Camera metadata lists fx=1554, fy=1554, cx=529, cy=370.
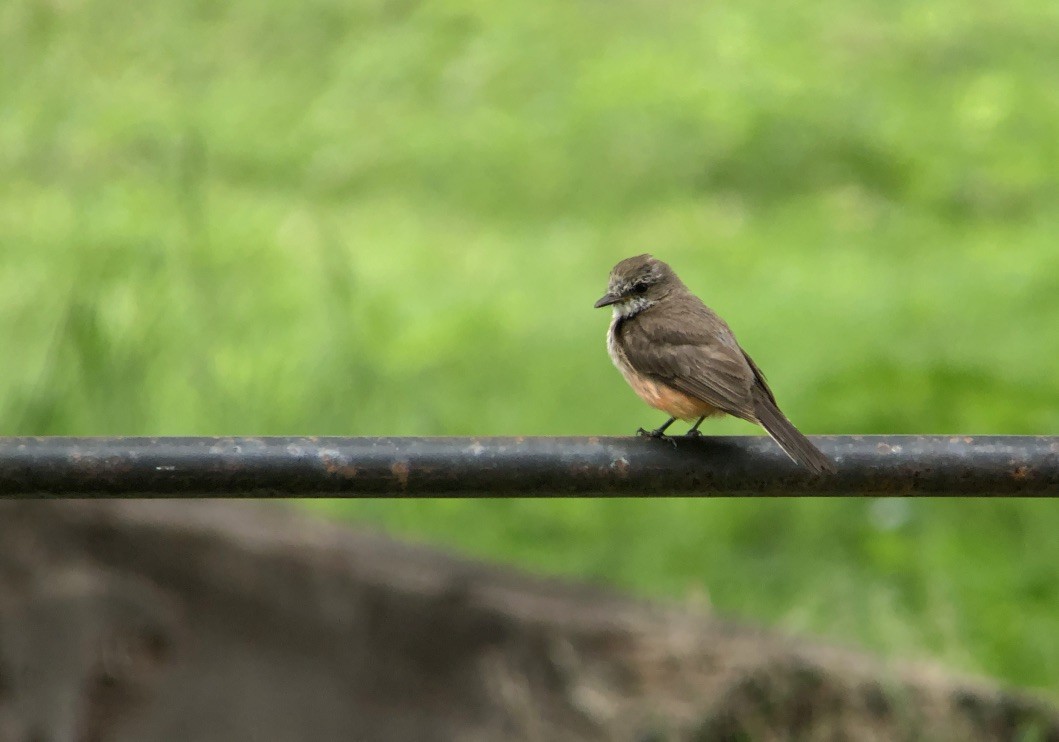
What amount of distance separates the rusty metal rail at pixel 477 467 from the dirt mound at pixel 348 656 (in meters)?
2.09

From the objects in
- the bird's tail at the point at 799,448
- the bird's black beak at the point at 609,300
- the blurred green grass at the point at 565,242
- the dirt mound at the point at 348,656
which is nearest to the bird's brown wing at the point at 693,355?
the bird's black beak at the point at 609,300

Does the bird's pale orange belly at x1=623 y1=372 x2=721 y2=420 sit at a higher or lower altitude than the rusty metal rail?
lower

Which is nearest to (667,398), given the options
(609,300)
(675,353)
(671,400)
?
(671,400)

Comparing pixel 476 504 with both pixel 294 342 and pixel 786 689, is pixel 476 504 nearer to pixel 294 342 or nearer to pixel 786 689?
pixel 294 342

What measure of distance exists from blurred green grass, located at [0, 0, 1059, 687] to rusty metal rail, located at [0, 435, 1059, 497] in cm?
277

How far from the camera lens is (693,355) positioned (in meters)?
4.29

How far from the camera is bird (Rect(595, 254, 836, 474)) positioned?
4.13 metres

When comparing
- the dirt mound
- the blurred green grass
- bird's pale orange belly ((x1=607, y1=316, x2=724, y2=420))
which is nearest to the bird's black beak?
bird's pale orange belly ((x1=607, y1=316, x2=724, y2=420))

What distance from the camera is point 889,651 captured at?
5.68 metres

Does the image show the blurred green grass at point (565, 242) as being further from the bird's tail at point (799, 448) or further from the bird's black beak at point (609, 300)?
the bird's tail at point (799, 448)

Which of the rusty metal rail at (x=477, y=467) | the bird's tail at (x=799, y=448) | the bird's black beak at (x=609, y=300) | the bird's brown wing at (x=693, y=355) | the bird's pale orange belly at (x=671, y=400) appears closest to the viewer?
the rusty metal rail at (x=477, y=467)

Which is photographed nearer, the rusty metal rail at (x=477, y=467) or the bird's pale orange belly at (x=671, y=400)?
the rusty metal rail at (x=477, y=467)

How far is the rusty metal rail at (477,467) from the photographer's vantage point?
268cm

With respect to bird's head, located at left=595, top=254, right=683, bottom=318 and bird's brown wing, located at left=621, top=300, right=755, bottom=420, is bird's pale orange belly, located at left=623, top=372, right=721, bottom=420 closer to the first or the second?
bird's brown wing, located at left=621, top=300, right=755, bottom=420
